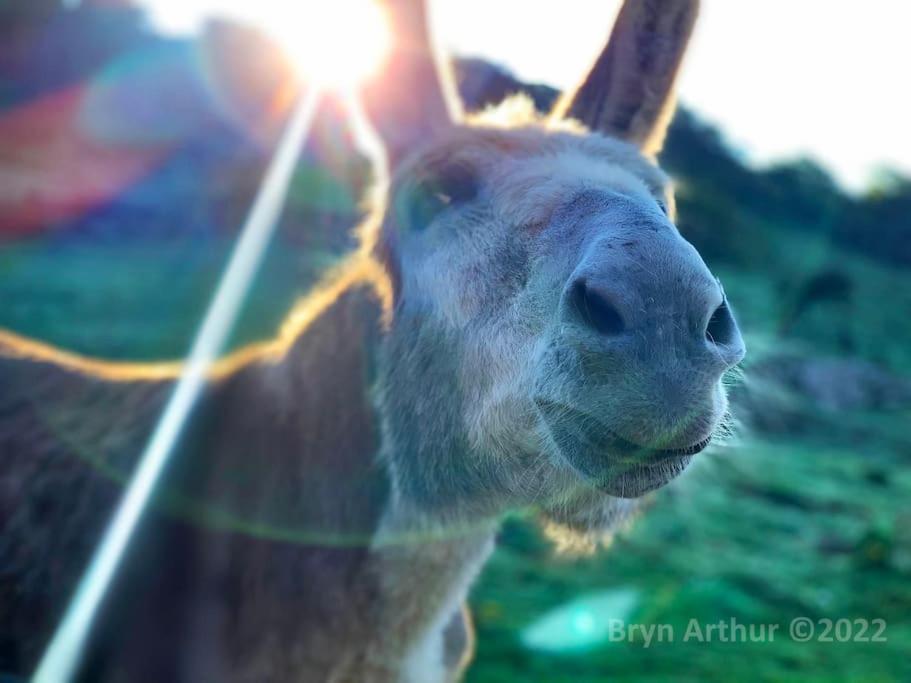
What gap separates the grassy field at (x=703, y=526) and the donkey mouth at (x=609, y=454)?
40.1 inches

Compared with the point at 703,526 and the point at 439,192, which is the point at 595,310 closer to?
the point at 439,192

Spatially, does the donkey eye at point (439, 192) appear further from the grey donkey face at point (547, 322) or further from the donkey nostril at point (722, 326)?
the donkey nostril at point (722, 326)

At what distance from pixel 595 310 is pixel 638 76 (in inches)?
58.2

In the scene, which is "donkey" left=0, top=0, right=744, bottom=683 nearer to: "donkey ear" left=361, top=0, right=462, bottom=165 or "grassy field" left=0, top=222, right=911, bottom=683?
"donkey ear" left=361, top=0, right=462, bottom=165

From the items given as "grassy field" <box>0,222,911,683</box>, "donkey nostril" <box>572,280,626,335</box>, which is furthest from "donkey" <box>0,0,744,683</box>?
"grassy field" <box>0,222,911,683</box>

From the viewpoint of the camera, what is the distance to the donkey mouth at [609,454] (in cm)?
192

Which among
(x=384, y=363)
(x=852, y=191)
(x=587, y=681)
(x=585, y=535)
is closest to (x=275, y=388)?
(x=384, y=363)

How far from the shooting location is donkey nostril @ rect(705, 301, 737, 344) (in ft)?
6.29

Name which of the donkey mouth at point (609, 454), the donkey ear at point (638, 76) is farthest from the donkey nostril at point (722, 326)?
the donkey ear at point (638, 76)

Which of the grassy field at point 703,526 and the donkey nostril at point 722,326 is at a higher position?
the donkey nostril at point 722,326

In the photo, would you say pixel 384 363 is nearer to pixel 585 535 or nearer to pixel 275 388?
pixel 275 388

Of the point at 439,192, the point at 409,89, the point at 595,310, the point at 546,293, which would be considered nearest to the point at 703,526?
the point at 409,89

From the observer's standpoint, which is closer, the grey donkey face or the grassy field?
the grey donkey face

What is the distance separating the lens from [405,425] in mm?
2648
